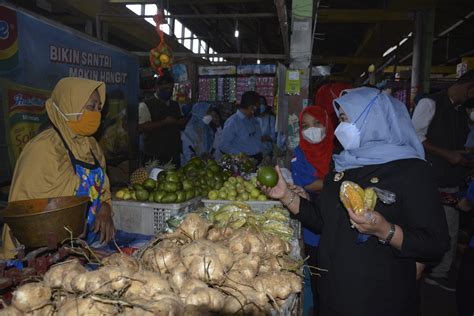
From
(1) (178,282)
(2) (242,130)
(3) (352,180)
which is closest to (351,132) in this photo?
(3) (352,180)

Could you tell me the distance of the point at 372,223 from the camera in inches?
75.7

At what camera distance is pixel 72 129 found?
2.89m

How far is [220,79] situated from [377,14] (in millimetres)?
4606

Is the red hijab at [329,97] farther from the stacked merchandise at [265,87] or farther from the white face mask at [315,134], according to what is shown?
the stacked merchandise at [265,87]

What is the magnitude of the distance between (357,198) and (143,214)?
83.2 inches

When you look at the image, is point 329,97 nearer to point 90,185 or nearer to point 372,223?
point 372,223

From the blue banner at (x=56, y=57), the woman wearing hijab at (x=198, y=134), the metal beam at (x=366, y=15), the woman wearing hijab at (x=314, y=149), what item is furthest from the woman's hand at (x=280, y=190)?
the metal beam at (x=366, y=15)

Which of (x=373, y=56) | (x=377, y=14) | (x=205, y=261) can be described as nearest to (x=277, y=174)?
(x=205, y=261)

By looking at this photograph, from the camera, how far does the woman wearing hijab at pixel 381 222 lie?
6.75 ft

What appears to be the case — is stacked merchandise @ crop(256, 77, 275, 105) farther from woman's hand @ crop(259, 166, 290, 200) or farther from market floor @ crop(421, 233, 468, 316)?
woman's hand @ crop(259, 166, 290, 200)

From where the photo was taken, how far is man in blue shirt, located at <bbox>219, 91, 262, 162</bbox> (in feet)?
24.3

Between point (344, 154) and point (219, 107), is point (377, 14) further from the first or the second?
point (344, 154)

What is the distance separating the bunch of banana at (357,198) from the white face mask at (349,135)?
0.37 m

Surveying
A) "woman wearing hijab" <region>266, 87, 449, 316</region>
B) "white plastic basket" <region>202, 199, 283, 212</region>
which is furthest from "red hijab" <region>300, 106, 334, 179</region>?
"woman wearing hijab" <region>266, 87, 449, 316</region>
